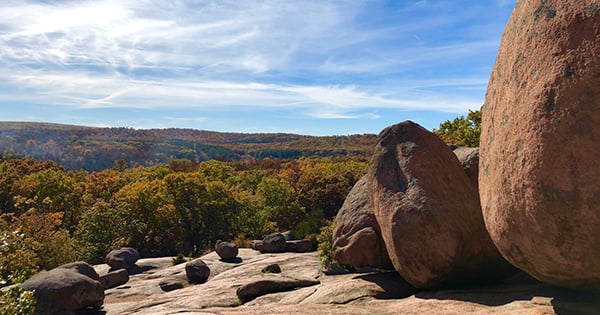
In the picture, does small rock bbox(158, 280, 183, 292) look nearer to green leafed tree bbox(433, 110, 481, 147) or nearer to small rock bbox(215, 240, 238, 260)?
small rock bbox(215, 240, 238, 260)

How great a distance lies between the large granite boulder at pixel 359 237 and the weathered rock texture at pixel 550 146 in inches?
276

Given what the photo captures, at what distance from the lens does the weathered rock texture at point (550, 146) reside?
22.8ft

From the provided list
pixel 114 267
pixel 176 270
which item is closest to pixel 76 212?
pixel 114 267

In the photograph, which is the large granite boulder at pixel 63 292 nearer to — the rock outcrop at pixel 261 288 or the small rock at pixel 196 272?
the small rock at pixel 196 272

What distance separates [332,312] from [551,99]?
24.4 feet

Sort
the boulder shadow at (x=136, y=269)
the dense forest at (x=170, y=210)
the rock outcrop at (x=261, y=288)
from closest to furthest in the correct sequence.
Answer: the rock outcrop at (x=261, y=288)
the boulder shadow at (x=136, y=269)
the dense forest at (x=170, y=210)

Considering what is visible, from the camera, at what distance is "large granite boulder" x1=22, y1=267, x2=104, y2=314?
65.6 ft

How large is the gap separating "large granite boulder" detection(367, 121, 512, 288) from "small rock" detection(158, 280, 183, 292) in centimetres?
1680

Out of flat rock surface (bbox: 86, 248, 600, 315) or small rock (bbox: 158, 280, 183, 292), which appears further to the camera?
small rock (bbox: 158, 280, 183, 292)

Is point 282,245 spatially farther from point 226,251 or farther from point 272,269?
point 272,269

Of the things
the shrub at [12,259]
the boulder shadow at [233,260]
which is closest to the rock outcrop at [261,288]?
the shrub at [12,259]

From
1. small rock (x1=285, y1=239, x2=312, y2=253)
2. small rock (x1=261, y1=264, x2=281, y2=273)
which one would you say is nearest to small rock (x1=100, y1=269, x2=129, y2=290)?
small rock (x1=261, y1=264, x2=281, y2=273)

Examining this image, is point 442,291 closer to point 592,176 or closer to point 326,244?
point 592,176

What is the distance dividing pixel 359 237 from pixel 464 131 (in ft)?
98.7
